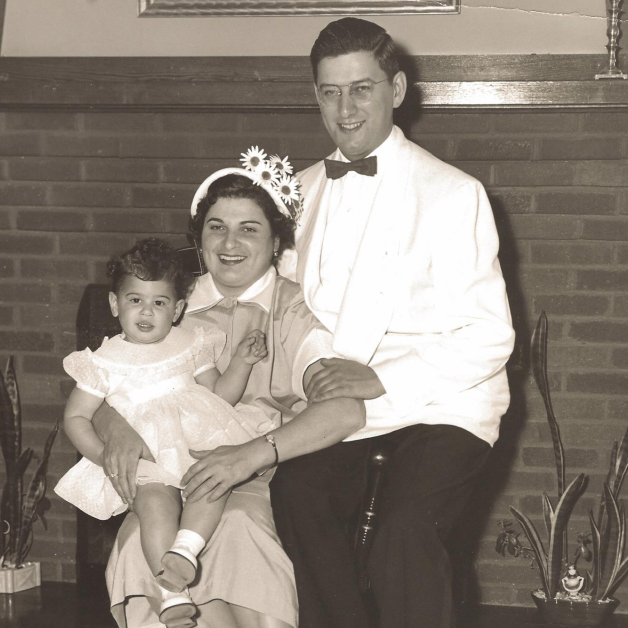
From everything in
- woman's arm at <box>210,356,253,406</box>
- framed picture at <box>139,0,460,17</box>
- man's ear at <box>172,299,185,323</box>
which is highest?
framed picture at <box>139,0,460,17</box>

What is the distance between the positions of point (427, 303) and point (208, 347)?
69 centimetres

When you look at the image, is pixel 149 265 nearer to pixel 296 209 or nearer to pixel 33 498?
pixel 296 209

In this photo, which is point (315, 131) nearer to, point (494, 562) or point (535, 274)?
point (535, 274)

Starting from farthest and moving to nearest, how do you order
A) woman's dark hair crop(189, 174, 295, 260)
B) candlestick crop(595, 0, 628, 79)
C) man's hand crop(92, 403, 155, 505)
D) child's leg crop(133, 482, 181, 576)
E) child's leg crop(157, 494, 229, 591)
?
candlestick crop(595, 0, 628, 79)
woman's dark hair crop(189, 174, 295, 260)
man's hand crop(92, 403, 155, 505)
child's leg crop(133, 482, 181, 576)
child's leg crop(157, 494, 229, 591)

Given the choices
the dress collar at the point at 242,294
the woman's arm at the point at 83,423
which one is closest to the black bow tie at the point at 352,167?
the dress collar at the point at 242,294

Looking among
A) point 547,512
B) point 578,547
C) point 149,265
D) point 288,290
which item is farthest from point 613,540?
point 149,265

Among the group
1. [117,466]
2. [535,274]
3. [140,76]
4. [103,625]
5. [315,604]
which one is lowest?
[103,625]

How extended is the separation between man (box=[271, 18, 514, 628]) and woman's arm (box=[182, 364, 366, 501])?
0.05 metres

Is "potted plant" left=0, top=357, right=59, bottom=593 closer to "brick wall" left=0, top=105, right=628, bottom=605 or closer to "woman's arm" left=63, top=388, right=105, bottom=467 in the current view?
"brick wall" left=0, top=105, right=628, bottom=605

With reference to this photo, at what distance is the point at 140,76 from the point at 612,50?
1860 millimetres

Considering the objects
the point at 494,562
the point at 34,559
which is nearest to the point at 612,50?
the point at 494,562

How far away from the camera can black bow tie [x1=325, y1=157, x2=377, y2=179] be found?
9.99 ft

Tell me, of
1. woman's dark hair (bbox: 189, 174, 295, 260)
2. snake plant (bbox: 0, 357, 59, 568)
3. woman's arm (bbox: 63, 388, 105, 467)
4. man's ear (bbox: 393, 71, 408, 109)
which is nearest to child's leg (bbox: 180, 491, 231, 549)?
woman's arm (bbox: 63, 388, 105, 467)

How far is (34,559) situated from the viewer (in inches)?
166
